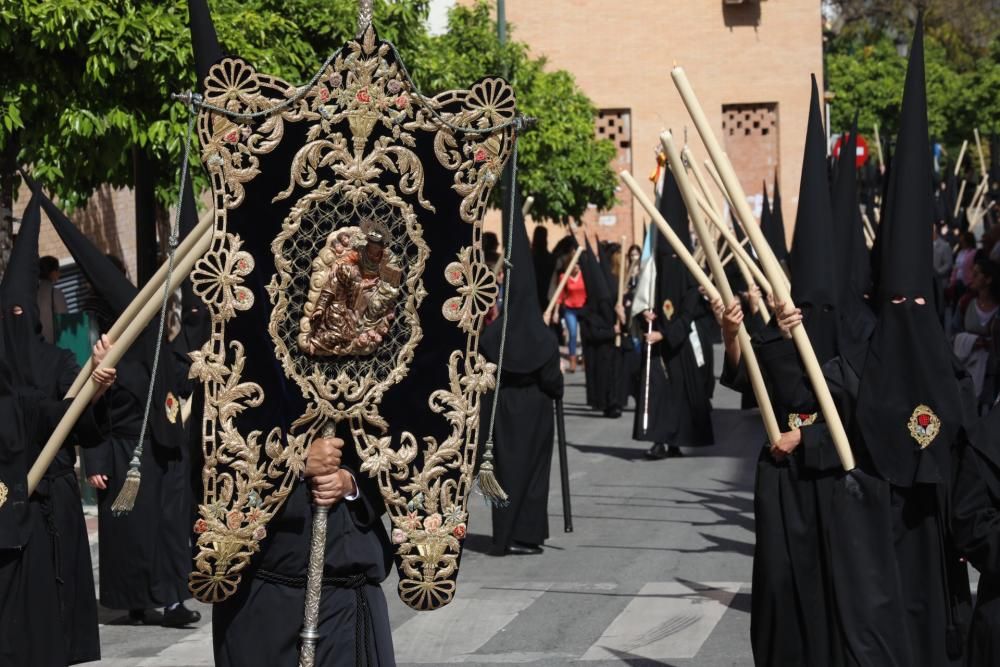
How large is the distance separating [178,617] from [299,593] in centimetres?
461

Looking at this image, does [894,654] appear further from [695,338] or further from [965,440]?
[695,338]

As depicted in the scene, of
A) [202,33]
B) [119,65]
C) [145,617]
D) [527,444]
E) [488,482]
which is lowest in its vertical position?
[145,617]

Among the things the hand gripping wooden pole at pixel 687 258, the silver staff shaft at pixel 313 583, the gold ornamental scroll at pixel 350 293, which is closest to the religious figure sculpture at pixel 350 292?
the gold ornamental scroll at pixel 350 293

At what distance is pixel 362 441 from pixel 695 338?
38.3 feet

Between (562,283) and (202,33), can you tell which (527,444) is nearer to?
(202,33)

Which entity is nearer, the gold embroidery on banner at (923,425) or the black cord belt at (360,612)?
the black cord belt at (360,612)

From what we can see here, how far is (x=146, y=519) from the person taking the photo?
10023 millimetres

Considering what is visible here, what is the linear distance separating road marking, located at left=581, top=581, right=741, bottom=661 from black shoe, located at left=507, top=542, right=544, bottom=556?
1.44m

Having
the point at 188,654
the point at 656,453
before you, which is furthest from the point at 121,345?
the point at 656,453

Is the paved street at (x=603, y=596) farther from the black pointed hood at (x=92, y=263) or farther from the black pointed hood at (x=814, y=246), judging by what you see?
the black pointed hood at (x=814, y=246)

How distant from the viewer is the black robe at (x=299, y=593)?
566 centimetres

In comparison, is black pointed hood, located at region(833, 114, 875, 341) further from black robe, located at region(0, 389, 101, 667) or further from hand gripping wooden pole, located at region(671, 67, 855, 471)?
black robe, located at region(0, 389, 101, 667)

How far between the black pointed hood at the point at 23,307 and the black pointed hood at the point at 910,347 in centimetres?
372

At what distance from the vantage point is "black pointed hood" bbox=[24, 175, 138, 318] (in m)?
7.93
